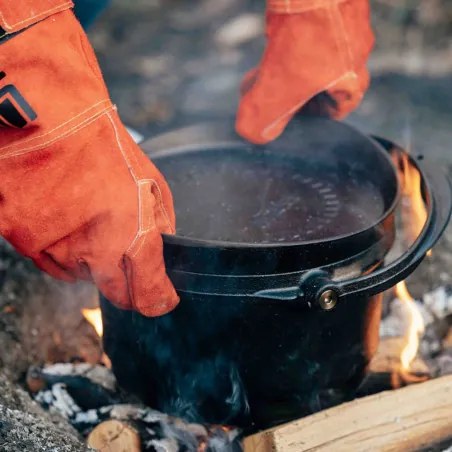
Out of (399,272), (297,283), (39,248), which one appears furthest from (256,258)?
(39,248)

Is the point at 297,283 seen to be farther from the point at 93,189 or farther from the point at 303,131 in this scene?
the point at 303,131

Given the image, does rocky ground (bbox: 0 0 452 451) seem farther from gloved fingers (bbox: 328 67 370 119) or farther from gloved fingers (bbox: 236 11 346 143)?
gloved fingers (bbox: 236 11 346 143)

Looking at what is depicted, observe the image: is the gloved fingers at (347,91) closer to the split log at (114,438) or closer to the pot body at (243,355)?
the pot body at (243,355)

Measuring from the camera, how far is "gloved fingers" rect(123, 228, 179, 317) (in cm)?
167

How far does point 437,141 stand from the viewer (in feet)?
14.6

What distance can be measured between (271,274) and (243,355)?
0.97 ft

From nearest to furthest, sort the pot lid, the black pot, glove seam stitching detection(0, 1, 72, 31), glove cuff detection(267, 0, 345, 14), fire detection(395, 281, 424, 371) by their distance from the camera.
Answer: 1. glove seam stitching detection(0, 1, 72, 31)
2. the black pot
3. the pot lid
4. glove cuff detection(267, 0, 345, 14)
5. fire detection(395, 281, 424, 371)

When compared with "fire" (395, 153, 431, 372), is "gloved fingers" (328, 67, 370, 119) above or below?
above

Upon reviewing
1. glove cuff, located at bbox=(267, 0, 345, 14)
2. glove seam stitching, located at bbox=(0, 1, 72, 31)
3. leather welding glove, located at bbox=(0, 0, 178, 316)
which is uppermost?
glove seam stitching, located at bbox=(0, 1, 72, 31)

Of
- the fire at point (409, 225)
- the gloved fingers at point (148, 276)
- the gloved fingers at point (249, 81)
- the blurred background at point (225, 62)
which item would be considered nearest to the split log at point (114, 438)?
the gloved fingers at point (148, 276)

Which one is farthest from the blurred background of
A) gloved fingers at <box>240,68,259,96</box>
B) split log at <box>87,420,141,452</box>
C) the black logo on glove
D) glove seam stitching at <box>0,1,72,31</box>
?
the black logo on glove

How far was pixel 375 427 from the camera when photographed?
76.8 inches

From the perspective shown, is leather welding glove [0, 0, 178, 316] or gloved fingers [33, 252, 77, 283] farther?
gloved fingers [33, 252, 77, 283]

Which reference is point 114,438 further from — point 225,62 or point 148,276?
point 225,62
